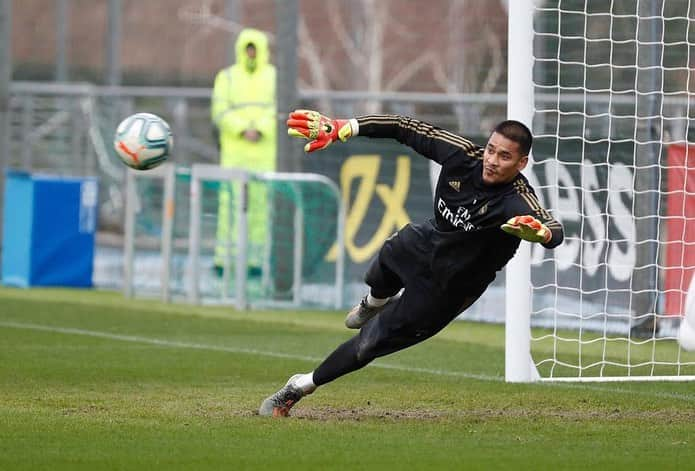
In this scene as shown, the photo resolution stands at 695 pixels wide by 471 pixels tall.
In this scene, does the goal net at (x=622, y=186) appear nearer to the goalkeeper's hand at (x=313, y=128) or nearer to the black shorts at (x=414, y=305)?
the black shorts at (x=414, y=305)

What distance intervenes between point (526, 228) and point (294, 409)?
2.06 meters

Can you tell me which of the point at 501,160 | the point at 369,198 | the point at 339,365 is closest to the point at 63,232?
the point at 369,198

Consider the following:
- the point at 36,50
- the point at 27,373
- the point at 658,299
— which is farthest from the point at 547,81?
the point at 36,50

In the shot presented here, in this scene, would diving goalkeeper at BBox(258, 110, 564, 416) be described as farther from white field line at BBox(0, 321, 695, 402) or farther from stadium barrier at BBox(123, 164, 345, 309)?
stadium barrier at BBox(123, 164, 345, 309)

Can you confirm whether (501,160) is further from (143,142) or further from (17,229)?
(17,229)

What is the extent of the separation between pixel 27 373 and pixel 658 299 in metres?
5.81

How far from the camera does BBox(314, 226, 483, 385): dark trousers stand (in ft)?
28.7

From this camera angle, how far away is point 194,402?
369 inches

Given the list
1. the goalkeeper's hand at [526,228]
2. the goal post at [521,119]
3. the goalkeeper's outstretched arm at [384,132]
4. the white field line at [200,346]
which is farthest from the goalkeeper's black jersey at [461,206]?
the white field line at [200,346]

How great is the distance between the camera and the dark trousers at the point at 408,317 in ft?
28.7

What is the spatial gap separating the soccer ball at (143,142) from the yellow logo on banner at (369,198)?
518cm

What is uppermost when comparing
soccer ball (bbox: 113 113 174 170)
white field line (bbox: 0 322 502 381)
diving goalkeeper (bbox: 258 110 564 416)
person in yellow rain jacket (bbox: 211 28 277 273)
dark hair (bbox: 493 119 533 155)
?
person in yellow rain jacket (bbox: 211 28 277 273)

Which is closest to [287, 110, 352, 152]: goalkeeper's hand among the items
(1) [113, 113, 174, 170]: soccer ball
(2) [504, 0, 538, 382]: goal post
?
(2) [504, 0, 538, 382]: goal post

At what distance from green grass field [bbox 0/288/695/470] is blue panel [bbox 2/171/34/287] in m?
4.53
